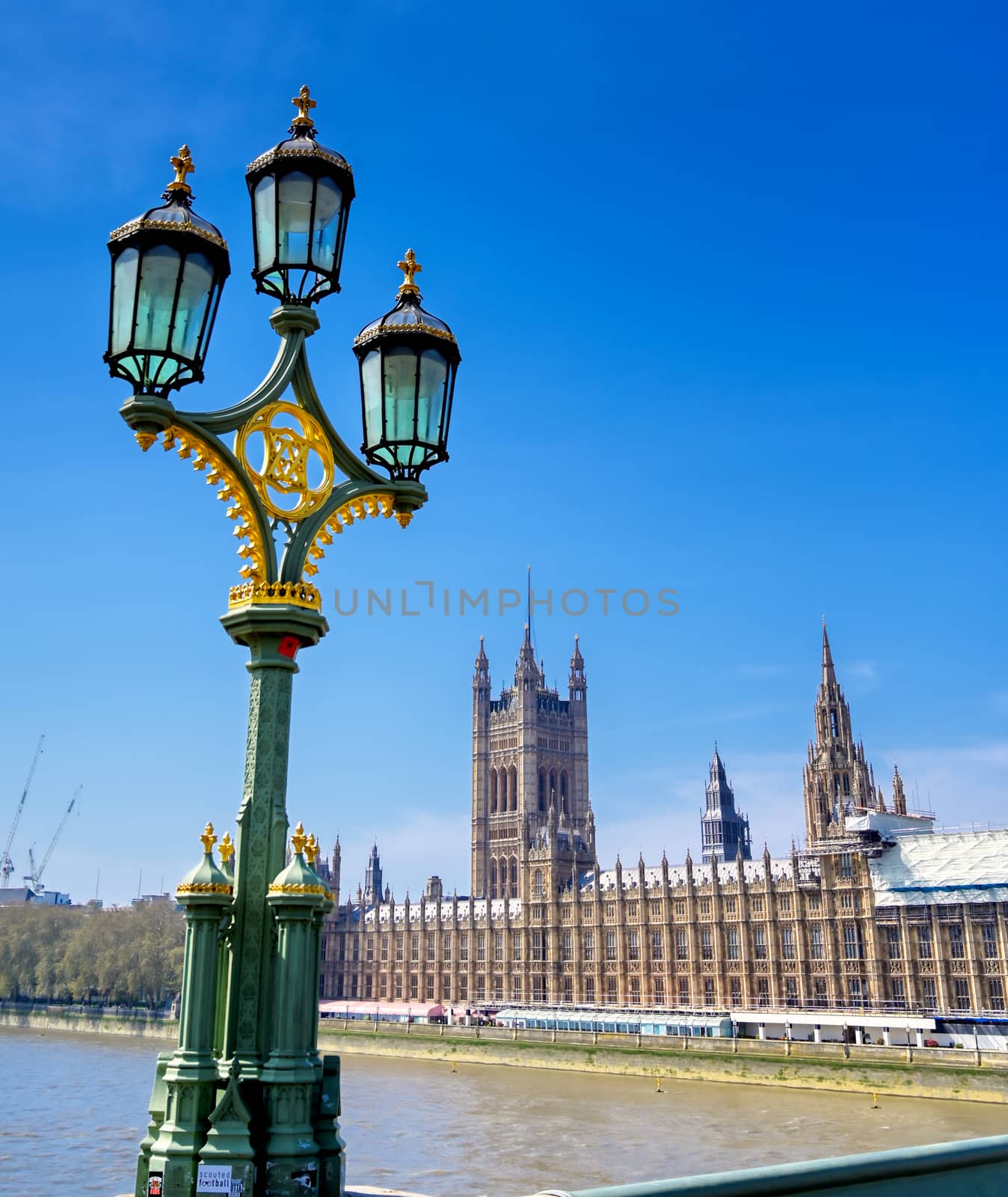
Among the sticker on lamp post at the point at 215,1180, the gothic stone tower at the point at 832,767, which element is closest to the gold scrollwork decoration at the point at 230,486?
the sticker on lamp post at the point at 215,1180

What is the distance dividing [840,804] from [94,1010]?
67334 mm

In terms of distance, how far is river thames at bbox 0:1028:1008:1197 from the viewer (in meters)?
30.9

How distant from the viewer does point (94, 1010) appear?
100750 mm

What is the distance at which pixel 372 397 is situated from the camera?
7332 millimetres

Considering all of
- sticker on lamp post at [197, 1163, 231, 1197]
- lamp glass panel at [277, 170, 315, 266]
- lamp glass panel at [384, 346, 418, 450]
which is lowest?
sticker on lamp post at [197, 1163, 231, 1197]

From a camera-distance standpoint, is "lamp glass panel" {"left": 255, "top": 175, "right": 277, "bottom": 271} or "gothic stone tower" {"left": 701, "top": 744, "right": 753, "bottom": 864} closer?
"lamp glass panel" {"left": 255, "top": 175, "right": 277, "bottom": 271}

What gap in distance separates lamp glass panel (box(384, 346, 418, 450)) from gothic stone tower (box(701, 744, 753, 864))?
413 ft

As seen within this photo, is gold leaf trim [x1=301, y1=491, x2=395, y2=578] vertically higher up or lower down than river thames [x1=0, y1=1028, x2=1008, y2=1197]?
higher up

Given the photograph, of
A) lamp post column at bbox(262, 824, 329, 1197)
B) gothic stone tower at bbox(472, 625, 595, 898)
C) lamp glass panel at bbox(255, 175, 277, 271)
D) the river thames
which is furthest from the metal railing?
gothic stone tower at bbox(472, 625, 595, 898)

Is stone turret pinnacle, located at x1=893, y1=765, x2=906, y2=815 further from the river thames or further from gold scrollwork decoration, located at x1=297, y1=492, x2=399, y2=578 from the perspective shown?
gold scrollwork decoration, located at x1=297, y1=492, x2=399, y2=578

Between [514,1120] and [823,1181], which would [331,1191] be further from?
[514,1120]

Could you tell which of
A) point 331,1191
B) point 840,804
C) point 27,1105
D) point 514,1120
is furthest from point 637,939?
point 331,1191

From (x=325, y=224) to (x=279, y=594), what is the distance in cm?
248

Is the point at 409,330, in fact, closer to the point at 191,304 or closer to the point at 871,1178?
the point at 191,304
